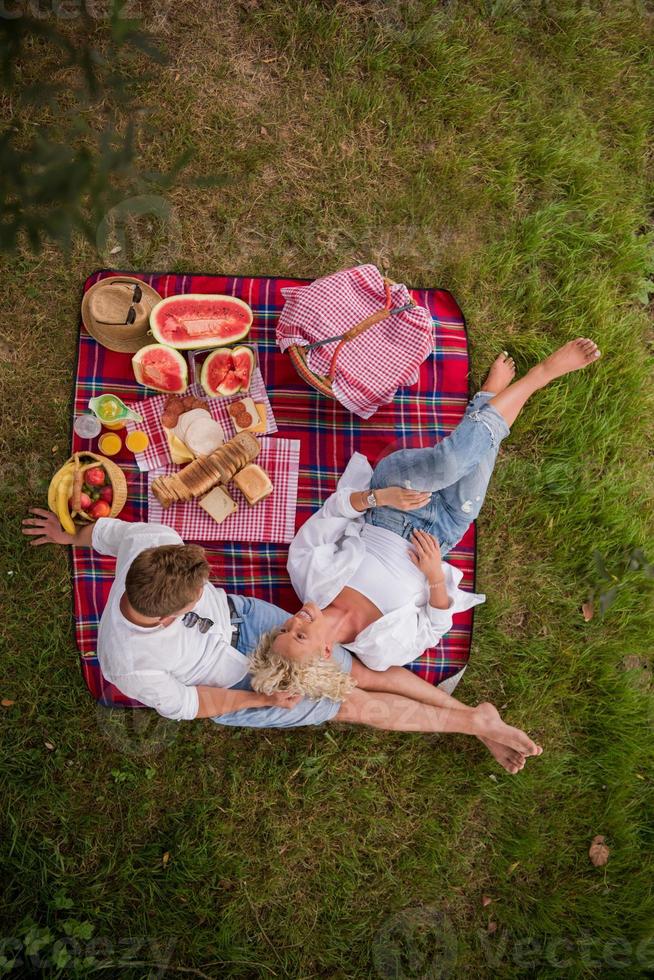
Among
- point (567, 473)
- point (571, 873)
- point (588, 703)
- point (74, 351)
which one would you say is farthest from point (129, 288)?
point (571, 873)

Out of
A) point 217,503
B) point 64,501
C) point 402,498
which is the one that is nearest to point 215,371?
point 217,503

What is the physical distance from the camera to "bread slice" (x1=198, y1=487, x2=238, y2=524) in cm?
454

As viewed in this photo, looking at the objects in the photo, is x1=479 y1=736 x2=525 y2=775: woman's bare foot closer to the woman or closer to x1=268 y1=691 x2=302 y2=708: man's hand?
the woman

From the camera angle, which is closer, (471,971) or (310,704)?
(310,704)

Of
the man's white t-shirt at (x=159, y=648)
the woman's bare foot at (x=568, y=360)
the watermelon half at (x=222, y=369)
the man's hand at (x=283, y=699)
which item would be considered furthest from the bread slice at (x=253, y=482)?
the woman's bare foot at (x=568, y=360)

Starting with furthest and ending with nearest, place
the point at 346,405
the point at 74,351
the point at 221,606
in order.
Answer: the point at 74,351, the point at 346,405, the point at 221,606

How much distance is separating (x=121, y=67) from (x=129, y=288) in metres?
1.80

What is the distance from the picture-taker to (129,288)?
4523mm

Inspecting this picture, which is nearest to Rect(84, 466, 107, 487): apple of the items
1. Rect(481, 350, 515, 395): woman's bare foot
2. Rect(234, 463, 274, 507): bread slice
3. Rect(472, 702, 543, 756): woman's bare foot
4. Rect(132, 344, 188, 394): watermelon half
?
Rect(132, 344, 188, 394): watermelon half

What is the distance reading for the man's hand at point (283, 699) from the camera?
151 inches

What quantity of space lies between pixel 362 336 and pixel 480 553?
1.80 meters

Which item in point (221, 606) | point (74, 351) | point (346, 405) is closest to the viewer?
point (221, 606)

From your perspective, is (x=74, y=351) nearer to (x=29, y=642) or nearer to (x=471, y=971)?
(x=29, y=642)

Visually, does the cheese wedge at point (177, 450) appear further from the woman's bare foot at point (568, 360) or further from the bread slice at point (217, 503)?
the woman's bare foot at point (568, 360)
